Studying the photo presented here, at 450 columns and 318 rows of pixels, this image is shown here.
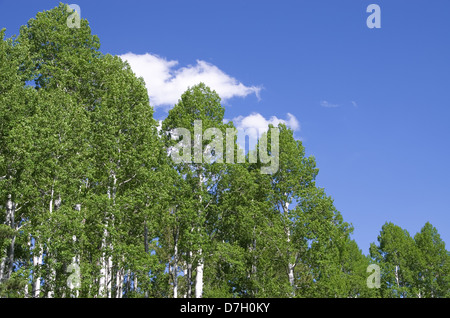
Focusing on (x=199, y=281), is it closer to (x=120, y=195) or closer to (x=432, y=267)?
(x=120, y=195)

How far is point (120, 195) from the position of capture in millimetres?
26062

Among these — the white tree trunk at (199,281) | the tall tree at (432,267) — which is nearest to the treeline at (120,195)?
the white tree trunk at (199,281)

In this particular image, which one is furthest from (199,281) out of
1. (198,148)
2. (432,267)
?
(432,267)

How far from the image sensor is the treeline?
75.0 ft

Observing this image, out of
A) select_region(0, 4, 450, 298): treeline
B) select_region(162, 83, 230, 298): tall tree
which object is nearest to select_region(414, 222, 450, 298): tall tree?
select_region(0, 4, 450, 298): treeline

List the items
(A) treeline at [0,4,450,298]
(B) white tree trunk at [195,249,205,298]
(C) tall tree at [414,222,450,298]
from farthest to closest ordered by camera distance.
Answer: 1. (C) tall tree at [414,222,450,298]
2. (B) white tree trunk at [195,249,205,298]
3. (A) treeline at [0,4,450,298]

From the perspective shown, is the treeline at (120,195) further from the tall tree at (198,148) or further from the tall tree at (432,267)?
the tall tree at (432,267)

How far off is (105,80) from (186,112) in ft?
20.7

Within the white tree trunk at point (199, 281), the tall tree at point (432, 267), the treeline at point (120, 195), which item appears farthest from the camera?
the tall tree at point (432, 267)

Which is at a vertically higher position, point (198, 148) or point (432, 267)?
point (198, 148)

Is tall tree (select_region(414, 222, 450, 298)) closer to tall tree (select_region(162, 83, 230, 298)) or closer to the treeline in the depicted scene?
the treeline

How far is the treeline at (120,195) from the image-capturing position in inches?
900
